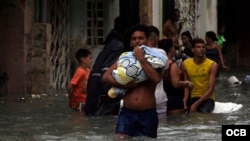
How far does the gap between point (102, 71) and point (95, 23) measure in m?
8.66

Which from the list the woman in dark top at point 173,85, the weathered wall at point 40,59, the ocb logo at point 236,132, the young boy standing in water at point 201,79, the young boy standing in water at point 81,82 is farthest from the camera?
the weathered wall at point 40,59

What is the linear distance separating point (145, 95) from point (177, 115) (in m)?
2.98

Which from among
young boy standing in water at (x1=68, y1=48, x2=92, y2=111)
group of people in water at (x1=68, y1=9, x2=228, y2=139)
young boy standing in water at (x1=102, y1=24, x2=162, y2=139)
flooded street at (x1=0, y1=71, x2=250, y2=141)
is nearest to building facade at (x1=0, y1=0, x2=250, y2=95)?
flooded street at (x1=0, y1=71, x2=250, y2=141)

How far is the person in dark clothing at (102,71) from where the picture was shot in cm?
989

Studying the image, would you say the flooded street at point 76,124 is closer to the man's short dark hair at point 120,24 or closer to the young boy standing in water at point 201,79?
the young boy standing in water at point 201,79

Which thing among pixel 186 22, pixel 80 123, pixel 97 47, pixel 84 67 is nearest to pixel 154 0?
pixel 97 47

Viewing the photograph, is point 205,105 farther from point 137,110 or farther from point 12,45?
point 12,45

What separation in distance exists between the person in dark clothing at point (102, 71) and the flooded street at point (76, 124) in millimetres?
192

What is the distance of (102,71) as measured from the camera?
32.1 feet

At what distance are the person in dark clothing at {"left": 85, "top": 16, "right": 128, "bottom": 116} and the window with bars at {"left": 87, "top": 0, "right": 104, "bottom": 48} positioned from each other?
8141mm

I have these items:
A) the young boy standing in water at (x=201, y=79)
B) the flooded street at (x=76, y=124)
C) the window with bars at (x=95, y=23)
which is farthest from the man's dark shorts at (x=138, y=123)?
the window with bars at (x=95, y=23)

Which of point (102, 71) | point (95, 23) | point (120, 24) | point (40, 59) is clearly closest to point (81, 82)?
point (102, 71)

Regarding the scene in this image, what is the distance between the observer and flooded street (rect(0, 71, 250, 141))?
29.3 feet

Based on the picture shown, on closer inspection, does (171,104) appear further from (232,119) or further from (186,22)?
(186,22)
